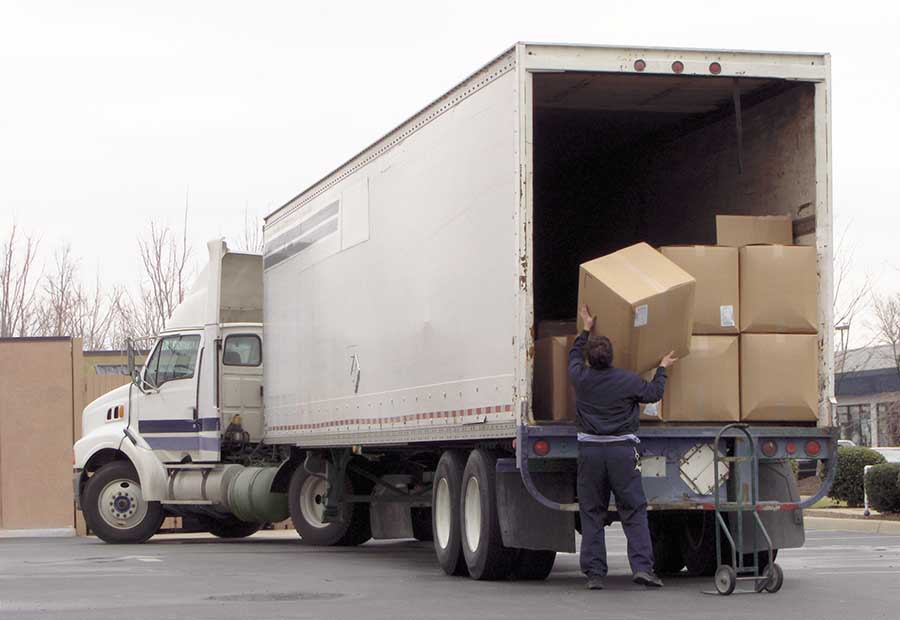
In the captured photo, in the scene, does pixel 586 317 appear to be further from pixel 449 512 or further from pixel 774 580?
pixel 449 512

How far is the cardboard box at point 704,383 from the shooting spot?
11734 millimetres

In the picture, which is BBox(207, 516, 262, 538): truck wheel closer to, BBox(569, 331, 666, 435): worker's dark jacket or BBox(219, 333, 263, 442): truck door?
BBox(219, 333, 263, 442): truck door

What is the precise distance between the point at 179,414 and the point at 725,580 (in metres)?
10.2

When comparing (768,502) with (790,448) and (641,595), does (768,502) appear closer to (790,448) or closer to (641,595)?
(790,448)

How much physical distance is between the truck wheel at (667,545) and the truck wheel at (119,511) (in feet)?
26.3

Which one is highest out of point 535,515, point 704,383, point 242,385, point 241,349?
point 241,349

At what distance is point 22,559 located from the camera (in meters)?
16.6

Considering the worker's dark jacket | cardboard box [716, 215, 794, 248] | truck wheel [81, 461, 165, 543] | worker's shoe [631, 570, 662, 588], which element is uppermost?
cardboard box [716, 215, 794, 248]

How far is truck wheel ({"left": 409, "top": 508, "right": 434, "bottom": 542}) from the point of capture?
55.4 ft

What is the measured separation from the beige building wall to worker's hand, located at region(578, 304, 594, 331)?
1475 centimetres

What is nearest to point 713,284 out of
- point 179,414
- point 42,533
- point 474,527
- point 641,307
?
point 641,307

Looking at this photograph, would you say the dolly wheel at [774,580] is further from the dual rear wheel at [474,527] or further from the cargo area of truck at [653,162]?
the cargo area of truck at [653,162]

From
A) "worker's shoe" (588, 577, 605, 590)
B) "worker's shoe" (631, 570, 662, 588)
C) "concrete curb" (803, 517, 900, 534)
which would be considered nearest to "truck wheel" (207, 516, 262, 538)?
"concrete curb" (803, 517, 900, 534)

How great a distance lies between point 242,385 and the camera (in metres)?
19.9
